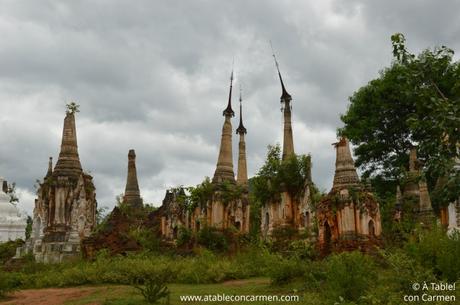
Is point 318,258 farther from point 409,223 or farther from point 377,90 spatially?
point 377,90

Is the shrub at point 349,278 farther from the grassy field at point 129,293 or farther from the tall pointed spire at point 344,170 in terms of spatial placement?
the tall pointed spire at point 344,170

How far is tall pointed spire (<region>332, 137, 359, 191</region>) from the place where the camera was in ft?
71.6

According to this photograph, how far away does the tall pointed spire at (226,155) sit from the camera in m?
29.5

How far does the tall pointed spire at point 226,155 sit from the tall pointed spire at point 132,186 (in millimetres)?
7893

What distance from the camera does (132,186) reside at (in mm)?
35750

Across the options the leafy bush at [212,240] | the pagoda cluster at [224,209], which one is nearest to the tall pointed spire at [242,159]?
the pagoda cluster at [224,209]

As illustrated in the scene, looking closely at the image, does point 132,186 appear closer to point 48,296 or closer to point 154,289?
point 48,296

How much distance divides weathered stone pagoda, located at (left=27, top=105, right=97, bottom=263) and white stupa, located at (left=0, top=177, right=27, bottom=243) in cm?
1144

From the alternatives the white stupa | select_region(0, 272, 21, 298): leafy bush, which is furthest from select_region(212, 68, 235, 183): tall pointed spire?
the white stupa

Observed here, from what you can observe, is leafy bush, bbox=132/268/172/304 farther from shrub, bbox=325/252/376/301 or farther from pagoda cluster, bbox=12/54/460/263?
pagoda cluster, bbox=12/54/460/263

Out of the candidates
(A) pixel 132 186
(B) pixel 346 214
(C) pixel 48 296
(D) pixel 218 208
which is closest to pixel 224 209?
(D) pixel 218 208

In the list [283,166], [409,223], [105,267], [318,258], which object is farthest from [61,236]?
[409,223]

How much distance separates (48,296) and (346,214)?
10917mm

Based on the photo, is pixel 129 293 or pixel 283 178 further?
pixel 283 178
